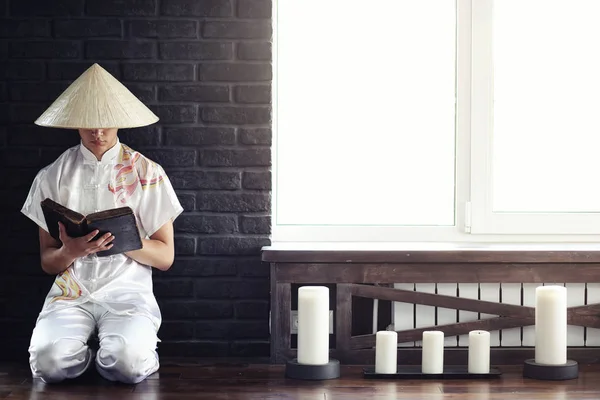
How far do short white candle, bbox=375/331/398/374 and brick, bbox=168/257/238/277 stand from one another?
65cm

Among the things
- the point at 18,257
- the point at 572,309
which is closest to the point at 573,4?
the point at 572,309

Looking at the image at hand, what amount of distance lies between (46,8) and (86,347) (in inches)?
51.2

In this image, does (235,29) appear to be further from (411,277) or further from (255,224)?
(411,277)

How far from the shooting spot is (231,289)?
11.5 ft

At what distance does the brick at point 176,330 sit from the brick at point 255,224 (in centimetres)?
43

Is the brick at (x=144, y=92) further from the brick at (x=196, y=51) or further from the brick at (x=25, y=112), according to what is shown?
the brick at (x=25, y=112)

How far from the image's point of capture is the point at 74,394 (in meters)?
2.96

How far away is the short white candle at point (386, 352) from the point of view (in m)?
3.17

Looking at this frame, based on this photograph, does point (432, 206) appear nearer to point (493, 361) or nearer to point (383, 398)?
point (493, 361)

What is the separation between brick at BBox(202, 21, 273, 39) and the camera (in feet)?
11.3

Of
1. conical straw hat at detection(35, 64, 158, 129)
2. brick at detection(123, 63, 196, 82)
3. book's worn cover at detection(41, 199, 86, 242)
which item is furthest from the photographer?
brick at detection(123, 63, 196, 82)

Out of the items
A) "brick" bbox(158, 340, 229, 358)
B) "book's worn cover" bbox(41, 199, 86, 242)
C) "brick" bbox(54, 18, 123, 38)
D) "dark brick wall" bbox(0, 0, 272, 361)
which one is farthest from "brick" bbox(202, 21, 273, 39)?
"brick" bbox(158, 340, 229, 358)

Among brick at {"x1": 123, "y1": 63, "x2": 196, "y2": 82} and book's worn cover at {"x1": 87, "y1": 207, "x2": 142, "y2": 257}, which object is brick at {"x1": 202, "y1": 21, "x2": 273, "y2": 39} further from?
book's worn cover at {"x1": 87, "y1": 207, "x2": 142, "y2": 257}

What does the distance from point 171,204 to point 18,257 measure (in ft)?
2.28
